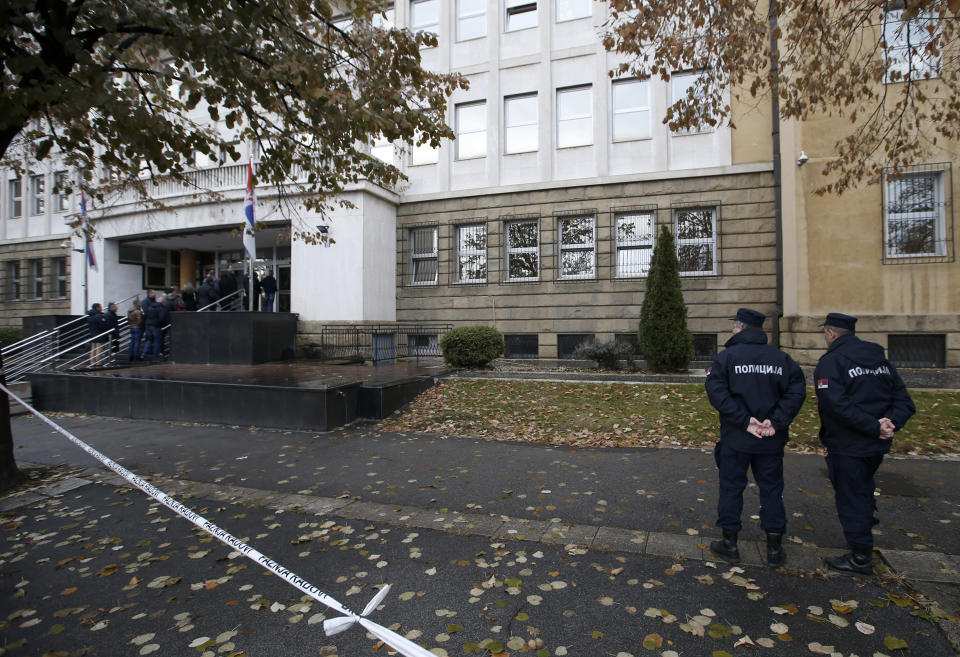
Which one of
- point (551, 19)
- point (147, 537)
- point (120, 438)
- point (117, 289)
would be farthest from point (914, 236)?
point (117, 289)

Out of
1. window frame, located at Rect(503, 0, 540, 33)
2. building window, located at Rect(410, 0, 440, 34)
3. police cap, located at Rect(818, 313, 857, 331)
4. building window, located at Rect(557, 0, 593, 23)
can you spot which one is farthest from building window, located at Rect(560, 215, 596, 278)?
police cap, located at Rect(818, 313, 857, 331)

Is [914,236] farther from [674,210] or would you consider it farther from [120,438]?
[120,438]

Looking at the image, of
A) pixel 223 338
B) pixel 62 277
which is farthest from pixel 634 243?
pixel 62 277

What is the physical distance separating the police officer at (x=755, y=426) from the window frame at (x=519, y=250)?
14.0 meters

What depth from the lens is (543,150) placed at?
17.7 meters

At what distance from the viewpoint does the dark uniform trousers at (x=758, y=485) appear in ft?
12.4

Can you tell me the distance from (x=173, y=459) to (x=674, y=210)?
48.4ft

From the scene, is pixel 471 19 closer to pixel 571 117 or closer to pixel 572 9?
pixel 572 9

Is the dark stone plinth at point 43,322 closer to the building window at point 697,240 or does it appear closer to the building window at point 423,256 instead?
the building window at point 423,256

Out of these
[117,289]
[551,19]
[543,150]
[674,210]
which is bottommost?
[117,289]

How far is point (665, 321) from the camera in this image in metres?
12.1

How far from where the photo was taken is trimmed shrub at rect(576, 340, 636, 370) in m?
12.8

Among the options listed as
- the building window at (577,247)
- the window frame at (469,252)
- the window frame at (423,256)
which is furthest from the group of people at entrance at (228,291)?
the building window at (577,247)

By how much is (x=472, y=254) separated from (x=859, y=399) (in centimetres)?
1560
